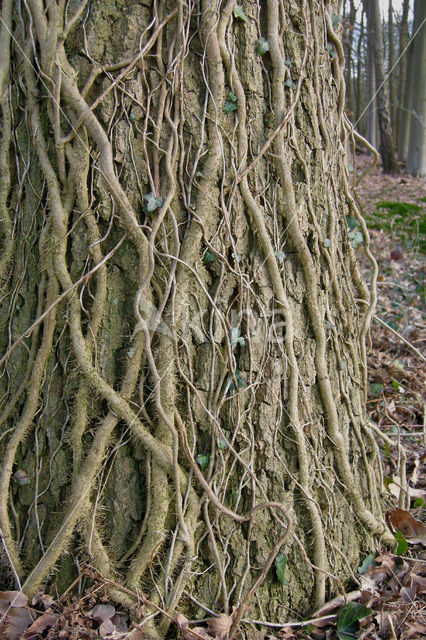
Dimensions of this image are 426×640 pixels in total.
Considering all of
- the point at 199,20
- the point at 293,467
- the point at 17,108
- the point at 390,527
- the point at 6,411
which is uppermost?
the point at 199,20

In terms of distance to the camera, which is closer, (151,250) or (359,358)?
(151,250)

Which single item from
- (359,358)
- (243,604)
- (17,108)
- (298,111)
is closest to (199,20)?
(298,111)

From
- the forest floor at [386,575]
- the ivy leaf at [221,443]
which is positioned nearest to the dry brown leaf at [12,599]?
the forest floor at [386,575]

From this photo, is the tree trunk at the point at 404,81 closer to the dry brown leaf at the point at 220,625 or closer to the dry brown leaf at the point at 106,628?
the dry brown leaf at the point at 220,625

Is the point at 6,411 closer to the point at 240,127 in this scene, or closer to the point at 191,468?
the point at 191,468

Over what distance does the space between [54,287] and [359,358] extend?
1168 millimetres

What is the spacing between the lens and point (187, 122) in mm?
1566

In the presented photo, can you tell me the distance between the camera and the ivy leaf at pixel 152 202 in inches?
60.5

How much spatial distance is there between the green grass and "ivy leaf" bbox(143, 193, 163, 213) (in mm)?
4524

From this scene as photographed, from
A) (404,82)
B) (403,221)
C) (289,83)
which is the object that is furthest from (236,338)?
(404,82)

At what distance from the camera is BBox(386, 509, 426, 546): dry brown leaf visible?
6.45ft

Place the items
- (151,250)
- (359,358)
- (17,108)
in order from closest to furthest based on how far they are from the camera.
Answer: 1. (151,250)
2. (17,108)
3. (359,358)

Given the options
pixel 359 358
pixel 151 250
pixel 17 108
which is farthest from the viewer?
pixel 359 358

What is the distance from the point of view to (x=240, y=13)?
1.58 meters
